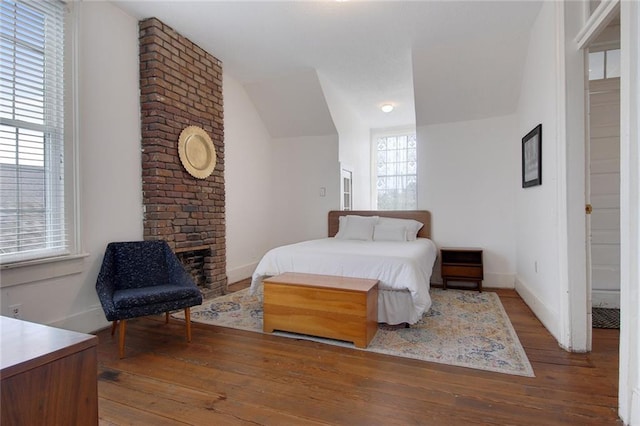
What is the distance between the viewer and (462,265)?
13.5 feet

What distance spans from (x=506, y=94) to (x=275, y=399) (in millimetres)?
4158

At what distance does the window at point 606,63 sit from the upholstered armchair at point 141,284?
4381mm

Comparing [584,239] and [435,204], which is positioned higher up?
[435,204]

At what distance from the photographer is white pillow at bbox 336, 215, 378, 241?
4438 mm

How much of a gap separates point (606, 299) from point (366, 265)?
254 centimetres

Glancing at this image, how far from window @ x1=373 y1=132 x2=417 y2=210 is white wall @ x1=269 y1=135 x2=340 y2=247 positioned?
1.72m

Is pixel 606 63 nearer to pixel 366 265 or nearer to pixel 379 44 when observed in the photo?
pixel 379 44

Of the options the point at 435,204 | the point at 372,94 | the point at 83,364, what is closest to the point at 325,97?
the point at 372,94

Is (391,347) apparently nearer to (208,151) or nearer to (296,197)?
(208,151)

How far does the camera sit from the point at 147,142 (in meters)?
3.15

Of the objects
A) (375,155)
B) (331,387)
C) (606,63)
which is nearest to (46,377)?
(331,387)

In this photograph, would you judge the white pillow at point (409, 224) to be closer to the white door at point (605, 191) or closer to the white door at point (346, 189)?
the white door at point (346, 189)

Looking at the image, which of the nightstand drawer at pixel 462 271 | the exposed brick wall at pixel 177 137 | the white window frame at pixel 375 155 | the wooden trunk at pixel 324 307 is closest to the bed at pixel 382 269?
the wooden trunk at pixel 324 307

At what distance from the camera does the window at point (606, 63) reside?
3.26m
